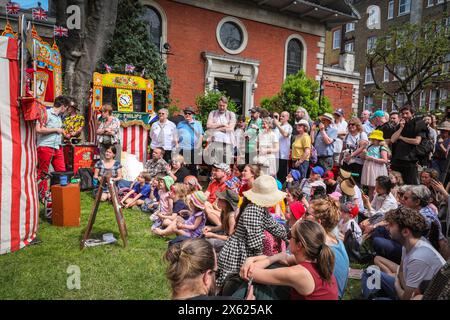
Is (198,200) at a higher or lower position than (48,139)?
lower

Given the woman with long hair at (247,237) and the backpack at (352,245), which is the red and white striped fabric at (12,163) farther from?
the backpack at (352,245)

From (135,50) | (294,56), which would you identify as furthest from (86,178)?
(294,56)

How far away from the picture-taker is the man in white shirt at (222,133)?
7.76 metres

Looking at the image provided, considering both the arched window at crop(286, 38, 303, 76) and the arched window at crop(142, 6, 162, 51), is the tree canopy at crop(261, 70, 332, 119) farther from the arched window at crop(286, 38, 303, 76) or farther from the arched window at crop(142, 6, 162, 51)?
the arched window at crop(142, 6, 162, 51)

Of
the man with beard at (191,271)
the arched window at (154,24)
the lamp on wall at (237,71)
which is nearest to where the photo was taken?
the man with beard at (191,271)

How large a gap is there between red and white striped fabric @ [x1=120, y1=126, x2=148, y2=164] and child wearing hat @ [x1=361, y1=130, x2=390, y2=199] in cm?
600

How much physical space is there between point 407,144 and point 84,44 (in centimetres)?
919

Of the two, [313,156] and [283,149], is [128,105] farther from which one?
[313,156]

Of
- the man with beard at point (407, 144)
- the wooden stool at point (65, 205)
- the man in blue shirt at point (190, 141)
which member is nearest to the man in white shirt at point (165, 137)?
the man in blue shirt at point (190, 141)

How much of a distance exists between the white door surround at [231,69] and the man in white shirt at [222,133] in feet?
26.5

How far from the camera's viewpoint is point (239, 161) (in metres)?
7.79

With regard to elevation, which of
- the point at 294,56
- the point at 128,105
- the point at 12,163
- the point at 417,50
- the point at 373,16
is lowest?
the point at 12,163

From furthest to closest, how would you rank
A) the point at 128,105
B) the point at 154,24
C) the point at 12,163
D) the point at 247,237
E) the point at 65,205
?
the point at 154,24 → the point at 128,105 → the point at 65,205 → the point at 12,163 → the point at 247,237

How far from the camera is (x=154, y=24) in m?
14.6
